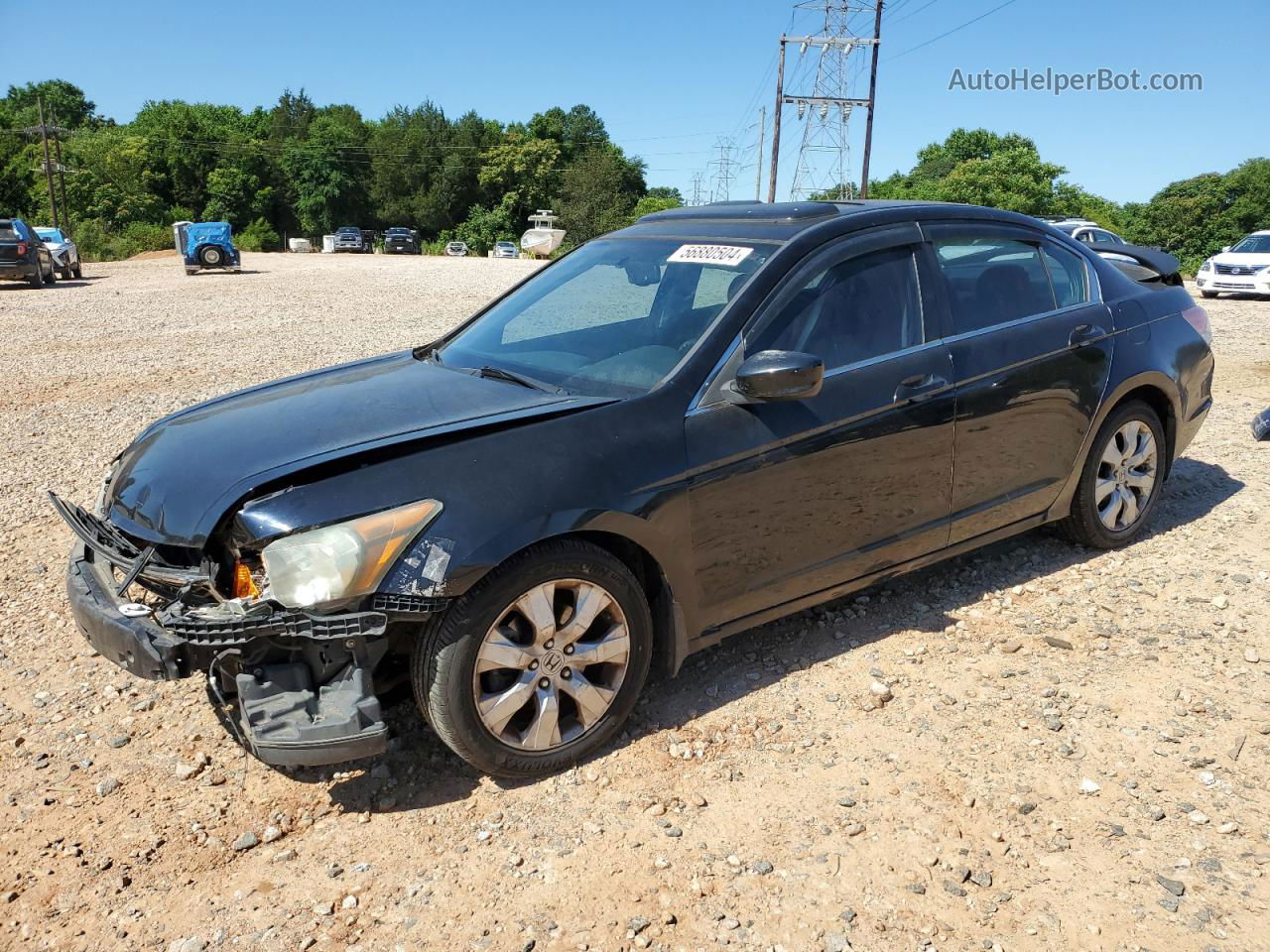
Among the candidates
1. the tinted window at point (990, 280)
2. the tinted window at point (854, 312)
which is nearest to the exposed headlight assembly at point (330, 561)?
the tinted window at point (854, 312)

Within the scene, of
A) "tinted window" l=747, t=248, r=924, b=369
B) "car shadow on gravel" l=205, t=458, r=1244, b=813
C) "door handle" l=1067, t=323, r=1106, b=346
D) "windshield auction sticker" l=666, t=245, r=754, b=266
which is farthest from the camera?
"door handle" l=1067, t=323, r=1106, b=346

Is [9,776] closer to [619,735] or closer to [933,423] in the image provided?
[619,735]

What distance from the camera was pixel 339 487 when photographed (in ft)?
9.32

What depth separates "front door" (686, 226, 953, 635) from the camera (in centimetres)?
339

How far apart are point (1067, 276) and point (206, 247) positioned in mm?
34651

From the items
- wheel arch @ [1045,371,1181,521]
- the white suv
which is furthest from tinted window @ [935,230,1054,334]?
the white suv

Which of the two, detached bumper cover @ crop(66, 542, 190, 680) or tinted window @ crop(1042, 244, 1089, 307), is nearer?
detached bumper cover @ crop(66, 542, 190, 680)

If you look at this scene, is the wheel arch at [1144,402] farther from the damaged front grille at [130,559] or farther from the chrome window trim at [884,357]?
the damaged front grille at [130,559]

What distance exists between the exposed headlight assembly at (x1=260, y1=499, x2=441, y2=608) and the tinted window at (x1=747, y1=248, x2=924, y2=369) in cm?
151

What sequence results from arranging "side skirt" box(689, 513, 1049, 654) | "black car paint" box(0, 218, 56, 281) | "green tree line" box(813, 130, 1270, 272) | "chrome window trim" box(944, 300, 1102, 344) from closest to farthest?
"side skirt" box(689, 513, 1049, 654), "chrome window trim" box(944, 300, 1102, 344), "black car paint" box(0, 218, 56, 281), "green tree line" box(813, 130, 1270, 272)

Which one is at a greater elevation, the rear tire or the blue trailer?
the blue trailer

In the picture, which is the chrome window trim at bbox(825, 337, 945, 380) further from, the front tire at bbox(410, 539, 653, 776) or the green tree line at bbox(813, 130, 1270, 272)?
the green tree line at bbox(813, 130, 1270, 272)

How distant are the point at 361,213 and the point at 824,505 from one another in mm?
87174

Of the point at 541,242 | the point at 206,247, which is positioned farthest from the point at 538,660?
the point at 541,242
